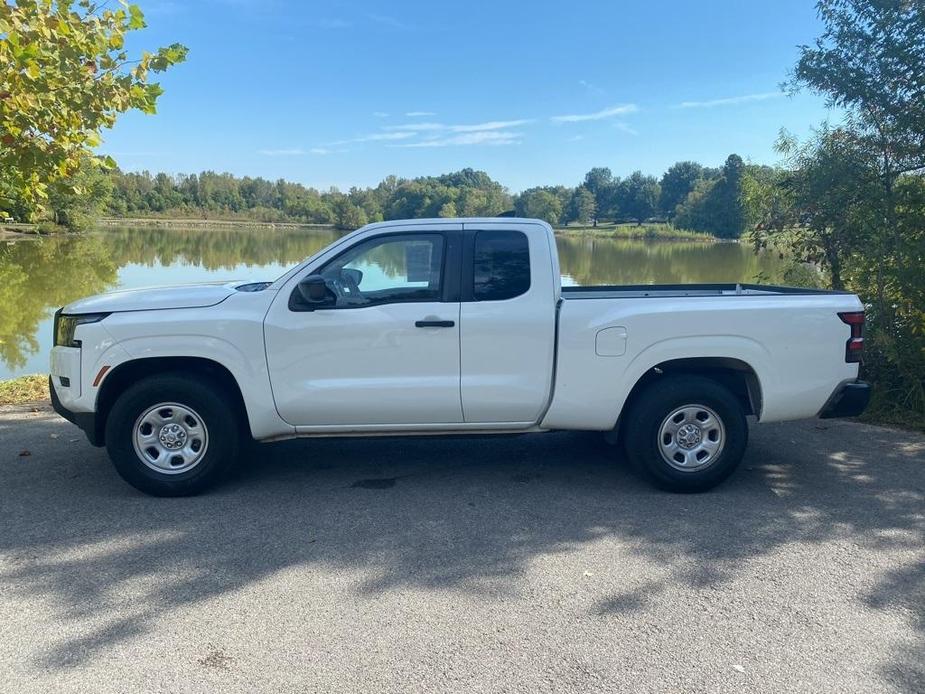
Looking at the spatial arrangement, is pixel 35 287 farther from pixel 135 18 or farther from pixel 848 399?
pixel 848 399

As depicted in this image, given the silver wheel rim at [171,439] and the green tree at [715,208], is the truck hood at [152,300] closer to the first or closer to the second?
the silver wheel rim at [171,439]

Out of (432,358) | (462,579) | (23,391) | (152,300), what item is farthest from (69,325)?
(23,391)

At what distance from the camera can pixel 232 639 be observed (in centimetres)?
318

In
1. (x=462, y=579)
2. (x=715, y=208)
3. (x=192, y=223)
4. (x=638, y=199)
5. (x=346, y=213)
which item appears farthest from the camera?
(x=638, y=199)

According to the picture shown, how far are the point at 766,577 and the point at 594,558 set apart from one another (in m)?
0.93

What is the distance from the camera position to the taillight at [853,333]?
5.00 m

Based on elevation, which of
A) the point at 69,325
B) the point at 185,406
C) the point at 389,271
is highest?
the point at 389,271

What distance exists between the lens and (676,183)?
116 meters

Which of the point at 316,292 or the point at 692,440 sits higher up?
the point at 316,292

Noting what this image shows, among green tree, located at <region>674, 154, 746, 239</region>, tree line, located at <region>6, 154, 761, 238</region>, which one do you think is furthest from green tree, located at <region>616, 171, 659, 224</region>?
green tree, located at <region>674, 154, 746, 239</region>

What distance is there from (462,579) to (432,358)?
5.41 ft

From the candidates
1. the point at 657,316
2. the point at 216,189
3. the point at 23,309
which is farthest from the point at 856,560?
the point at 216,189

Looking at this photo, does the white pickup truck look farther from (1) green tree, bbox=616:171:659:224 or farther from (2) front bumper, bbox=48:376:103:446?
(1) green tree, bbox=616:171:659:224

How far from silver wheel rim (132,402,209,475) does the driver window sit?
4.55ft
